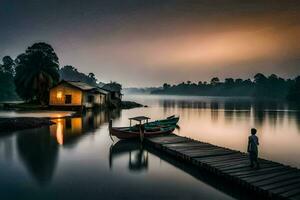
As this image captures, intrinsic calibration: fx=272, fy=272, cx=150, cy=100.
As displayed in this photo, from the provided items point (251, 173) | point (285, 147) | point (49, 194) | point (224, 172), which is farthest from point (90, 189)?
point (285, 147)

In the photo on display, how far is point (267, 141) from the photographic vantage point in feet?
110

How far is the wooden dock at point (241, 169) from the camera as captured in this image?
13768mm

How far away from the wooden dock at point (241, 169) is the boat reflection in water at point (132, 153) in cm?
214

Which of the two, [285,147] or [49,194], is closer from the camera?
[49,194]

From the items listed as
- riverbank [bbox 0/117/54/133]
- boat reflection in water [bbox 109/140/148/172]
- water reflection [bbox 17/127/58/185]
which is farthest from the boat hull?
riverbank [bbox 0/117/54/133]

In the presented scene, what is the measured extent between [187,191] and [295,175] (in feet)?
21.0

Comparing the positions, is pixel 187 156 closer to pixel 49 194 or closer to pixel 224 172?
pixel 224 172

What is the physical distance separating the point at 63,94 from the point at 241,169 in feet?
179

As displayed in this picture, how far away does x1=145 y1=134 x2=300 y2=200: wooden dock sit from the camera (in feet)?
45.2

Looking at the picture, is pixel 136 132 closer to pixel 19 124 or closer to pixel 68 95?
pixel 19 124

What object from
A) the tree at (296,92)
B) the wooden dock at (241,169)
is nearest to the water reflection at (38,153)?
the wooden dock at (241,169)

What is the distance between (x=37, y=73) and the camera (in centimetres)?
6838

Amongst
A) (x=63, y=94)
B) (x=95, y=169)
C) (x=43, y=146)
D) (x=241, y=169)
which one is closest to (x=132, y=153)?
(x=95, y=169)

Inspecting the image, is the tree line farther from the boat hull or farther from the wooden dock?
the wooden dock
